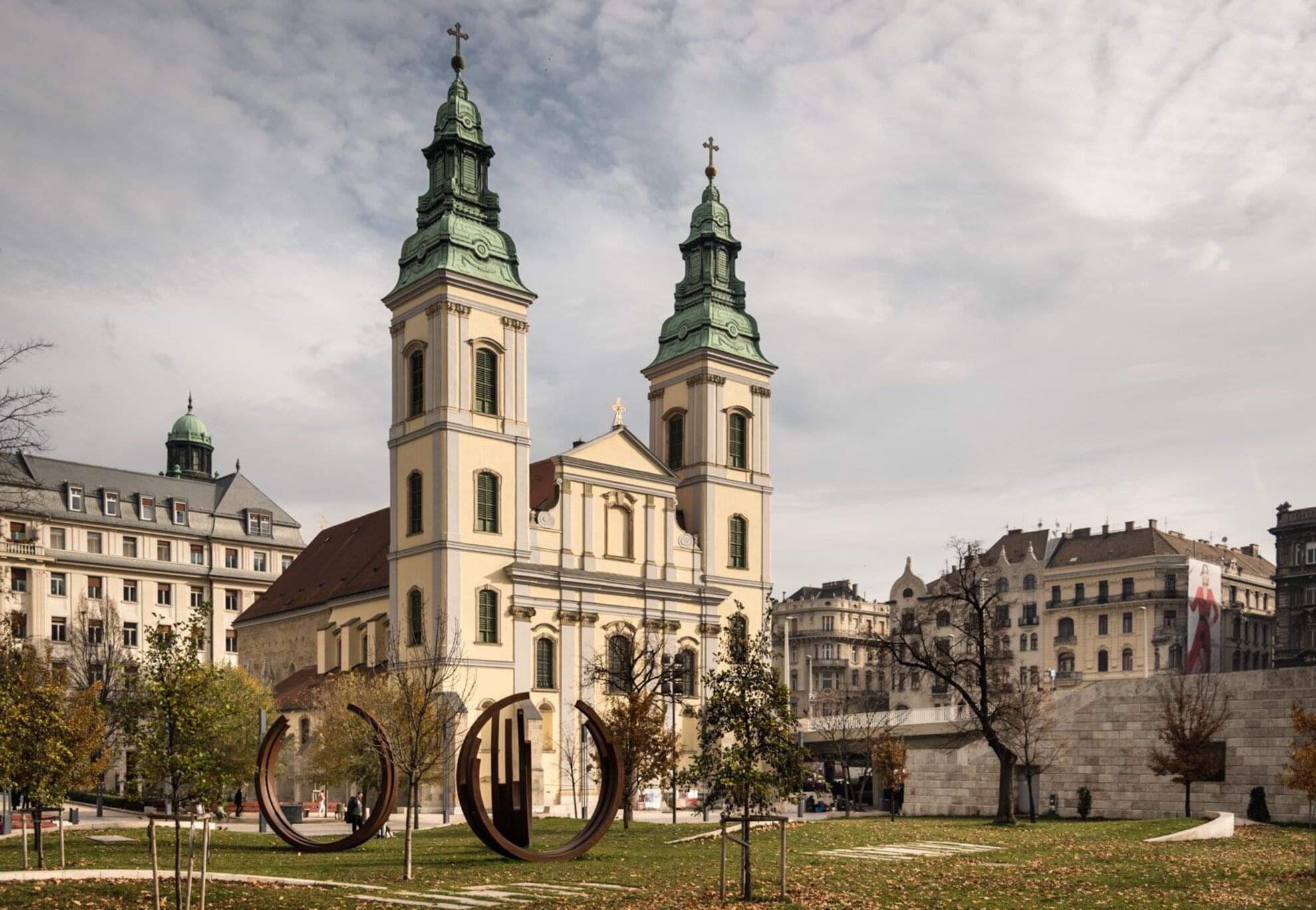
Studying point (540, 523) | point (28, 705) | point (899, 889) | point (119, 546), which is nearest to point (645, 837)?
point (899, 889)

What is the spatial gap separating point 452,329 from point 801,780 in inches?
1614

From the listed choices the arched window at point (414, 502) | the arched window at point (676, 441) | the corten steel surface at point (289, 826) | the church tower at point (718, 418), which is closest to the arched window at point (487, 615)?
the arched window at point (414, 502)

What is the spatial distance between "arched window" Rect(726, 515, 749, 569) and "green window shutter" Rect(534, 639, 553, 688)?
528 inches

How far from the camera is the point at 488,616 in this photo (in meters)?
61.4

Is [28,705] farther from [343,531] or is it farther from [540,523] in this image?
[343,531]

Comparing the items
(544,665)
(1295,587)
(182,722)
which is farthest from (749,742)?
(1295,587)

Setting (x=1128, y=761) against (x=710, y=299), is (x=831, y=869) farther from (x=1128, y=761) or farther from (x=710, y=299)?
(x=710, y=299)

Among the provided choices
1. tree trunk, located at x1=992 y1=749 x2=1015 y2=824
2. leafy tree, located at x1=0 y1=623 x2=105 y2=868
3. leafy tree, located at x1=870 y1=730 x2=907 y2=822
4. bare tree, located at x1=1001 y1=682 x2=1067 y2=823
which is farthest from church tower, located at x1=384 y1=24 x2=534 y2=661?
leafy tree, located at x1=0 y1=623 x2=105 y2=868

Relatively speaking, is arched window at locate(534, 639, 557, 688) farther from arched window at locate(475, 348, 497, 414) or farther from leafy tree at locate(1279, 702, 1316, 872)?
leafy tree at locate(1279, 702, 1316, 872)

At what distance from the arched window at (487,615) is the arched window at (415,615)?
259 centimetres

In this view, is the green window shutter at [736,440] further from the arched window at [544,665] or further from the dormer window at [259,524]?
the dormer window at [259,524]

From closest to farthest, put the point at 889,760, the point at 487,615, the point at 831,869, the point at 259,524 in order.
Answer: the point at 831,869
the point at 487,615
the point at 889,760
the point at 259,524

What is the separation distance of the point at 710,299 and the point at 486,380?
717 inches

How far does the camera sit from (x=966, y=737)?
62844 mm
